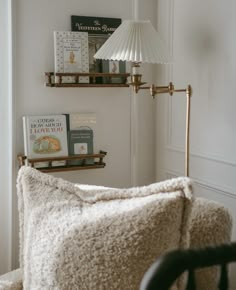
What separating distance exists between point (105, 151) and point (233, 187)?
76 centimetres

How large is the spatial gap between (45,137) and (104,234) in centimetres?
118

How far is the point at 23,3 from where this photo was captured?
217 centimetres

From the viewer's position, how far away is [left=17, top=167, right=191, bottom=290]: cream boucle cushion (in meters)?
1.13

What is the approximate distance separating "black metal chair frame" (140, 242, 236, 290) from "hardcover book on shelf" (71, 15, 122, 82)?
184 centimetres

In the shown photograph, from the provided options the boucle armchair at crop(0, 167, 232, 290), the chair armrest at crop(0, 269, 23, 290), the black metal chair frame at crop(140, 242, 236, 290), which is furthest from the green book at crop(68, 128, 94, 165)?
the black metal chair frame at crop(140, 242, 236, 290)

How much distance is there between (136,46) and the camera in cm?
195

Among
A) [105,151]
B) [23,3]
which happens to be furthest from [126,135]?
[23,3]

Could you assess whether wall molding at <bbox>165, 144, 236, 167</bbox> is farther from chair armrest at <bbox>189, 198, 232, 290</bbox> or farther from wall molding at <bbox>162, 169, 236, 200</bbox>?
chair armrest at <bbox>189, 198, 232, 290</bbox>

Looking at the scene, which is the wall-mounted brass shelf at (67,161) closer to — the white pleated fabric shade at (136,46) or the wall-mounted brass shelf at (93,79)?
the wall-mounted brass shelf at (93,79)

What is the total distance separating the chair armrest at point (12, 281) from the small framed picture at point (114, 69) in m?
1.16

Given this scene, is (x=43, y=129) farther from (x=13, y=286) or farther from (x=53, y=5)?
(x=13, y=286)

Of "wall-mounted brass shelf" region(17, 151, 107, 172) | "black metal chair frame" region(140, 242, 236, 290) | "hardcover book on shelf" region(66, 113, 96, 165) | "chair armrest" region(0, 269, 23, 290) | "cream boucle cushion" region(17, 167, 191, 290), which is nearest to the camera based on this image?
"black metal chair frame" region(140, 242, 236, 290)

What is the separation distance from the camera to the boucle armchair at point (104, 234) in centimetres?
113

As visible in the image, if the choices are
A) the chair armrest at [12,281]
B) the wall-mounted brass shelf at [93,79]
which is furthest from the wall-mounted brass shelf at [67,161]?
the chair armrest at [12,281]
